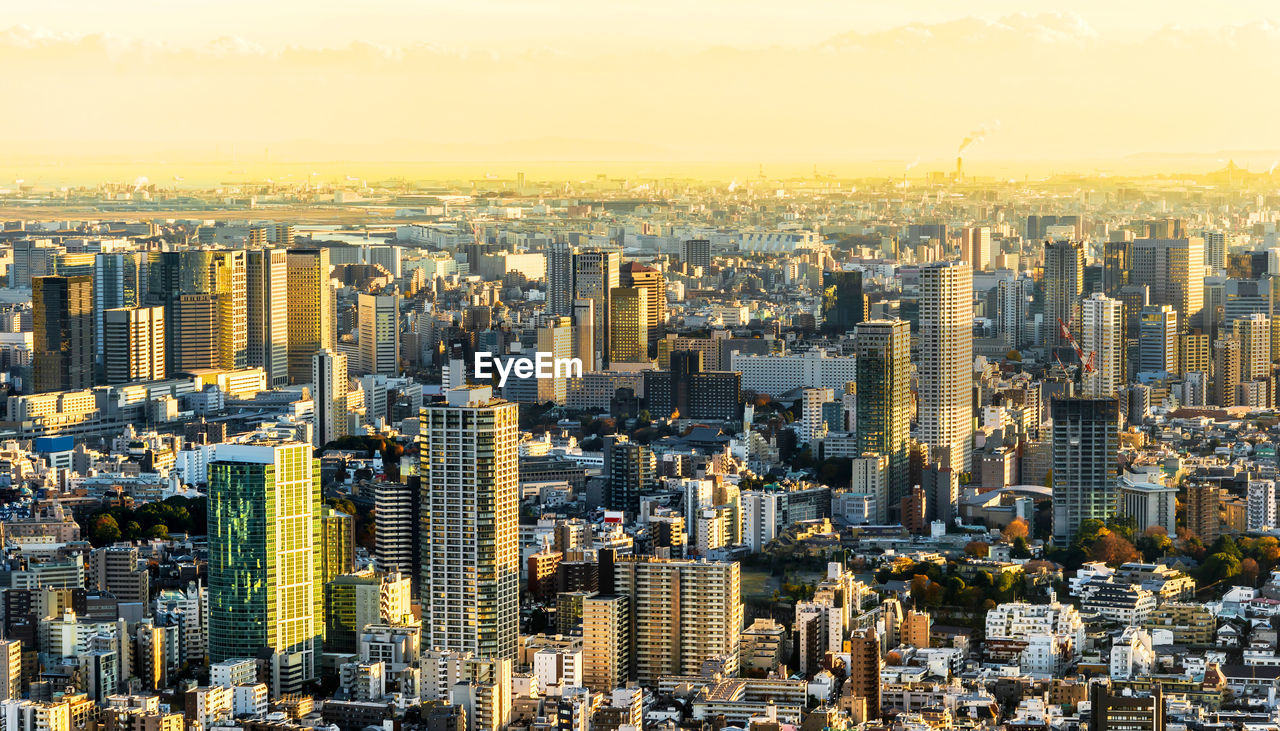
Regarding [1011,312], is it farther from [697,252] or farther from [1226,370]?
[697,252]

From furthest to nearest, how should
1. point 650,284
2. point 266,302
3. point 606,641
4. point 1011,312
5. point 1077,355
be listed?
point 266,302, point 650,284, point 1011,312, point 1077,355, point 606,641

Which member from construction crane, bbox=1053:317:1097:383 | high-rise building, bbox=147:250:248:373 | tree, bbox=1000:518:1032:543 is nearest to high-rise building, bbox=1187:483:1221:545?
tree, bbox=1000:518:1032:543

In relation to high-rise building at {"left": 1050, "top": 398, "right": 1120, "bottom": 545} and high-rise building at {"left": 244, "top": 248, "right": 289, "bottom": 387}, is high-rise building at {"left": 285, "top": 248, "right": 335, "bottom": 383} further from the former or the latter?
high-rise building at {"left": 1050, "top": 398, "right": 1120, "bottom": 545}

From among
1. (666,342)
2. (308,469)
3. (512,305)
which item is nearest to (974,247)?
(666,342)

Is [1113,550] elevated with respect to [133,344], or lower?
lower

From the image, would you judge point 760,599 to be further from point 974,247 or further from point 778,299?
point 778,299

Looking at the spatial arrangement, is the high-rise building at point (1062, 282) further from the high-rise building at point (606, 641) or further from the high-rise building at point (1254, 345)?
the high-rise building at point (606, 641)

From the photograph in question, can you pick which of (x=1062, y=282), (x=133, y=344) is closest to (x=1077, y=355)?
(x=1062, y=282)
